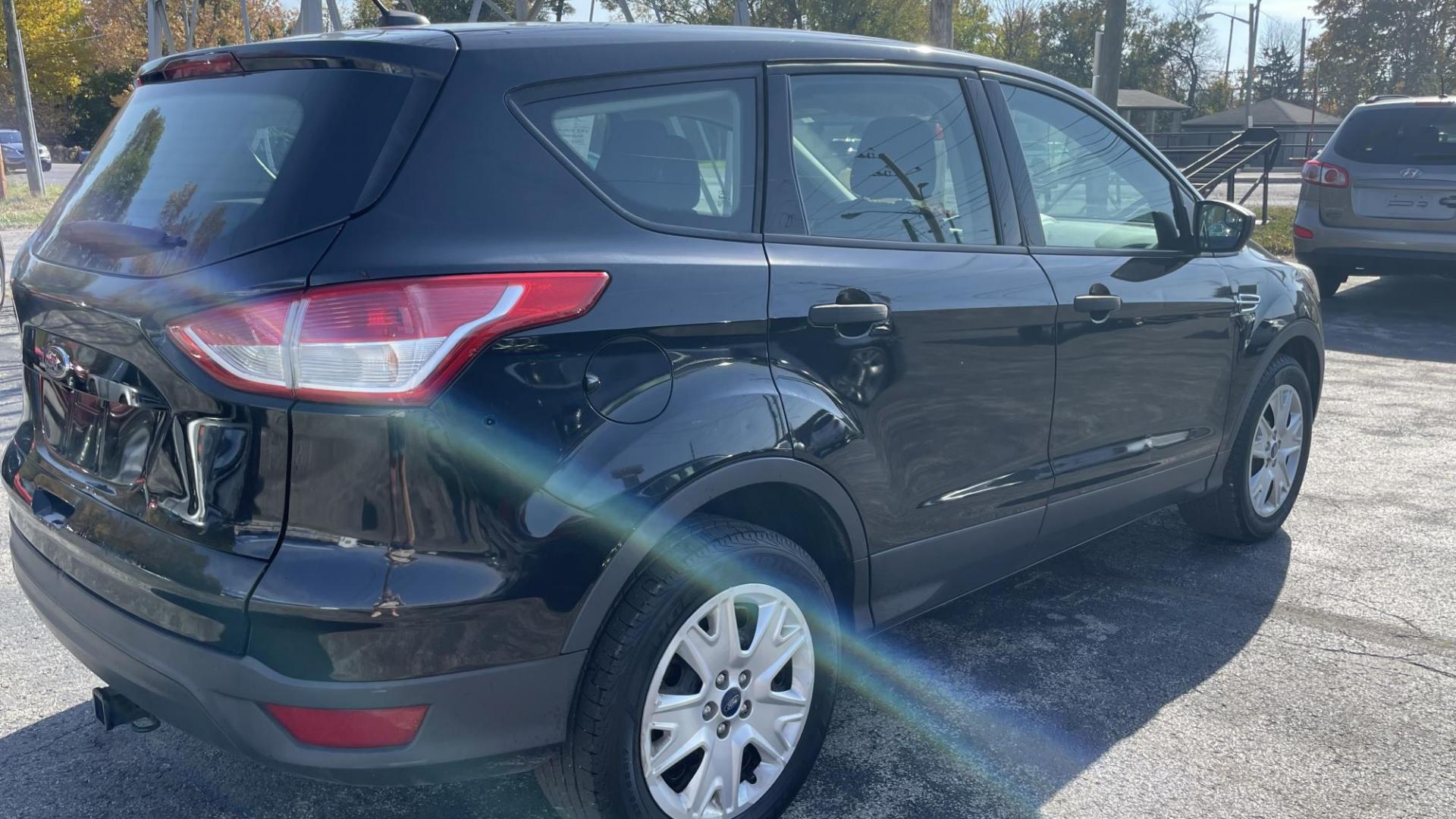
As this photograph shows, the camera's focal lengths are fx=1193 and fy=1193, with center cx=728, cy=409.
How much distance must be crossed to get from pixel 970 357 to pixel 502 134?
1.39m

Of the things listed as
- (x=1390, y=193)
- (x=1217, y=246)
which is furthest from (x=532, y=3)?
(x=1217, y=246)

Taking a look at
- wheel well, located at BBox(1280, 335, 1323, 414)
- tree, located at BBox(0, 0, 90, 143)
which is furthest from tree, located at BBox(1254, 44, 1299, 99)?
wheel well, located at BBox(1280, 335, 1323, 414)

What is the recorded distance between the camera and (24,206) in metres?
21.5

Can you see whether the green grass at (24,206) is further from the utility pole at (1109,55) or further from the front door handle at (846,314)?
the front door handle at (846,314)

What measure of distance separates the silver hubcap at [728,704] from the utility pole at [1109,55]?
11828 millimetres

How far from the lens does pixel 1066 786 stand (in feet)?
9.70

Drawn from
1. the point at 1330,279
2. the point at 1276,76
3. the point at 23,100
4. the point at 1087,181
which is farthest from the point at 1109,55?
the point at 1276,76

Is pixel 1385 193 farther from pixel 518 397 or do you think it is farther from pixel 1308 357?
pixel 518 397

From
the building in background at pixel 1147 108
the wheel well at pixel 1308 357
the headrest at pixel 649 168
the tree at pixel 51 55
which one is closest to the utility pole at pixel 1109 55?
the wheel well at pixel 1308 357

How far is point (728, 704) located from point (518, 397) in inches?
33.9

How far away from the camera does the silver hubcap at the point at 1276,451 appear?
461 centimetres

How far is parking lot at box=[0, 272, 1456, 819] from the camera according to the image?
2.86 meters

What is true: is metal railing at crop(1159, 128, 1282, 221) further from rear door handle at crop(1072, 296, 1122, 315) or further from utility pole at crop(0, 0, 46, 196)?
utility pole at crop(0, 0, 46, 196)

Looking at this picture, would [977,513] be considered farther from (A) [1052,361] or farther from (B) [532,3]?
(B) [532,3]
